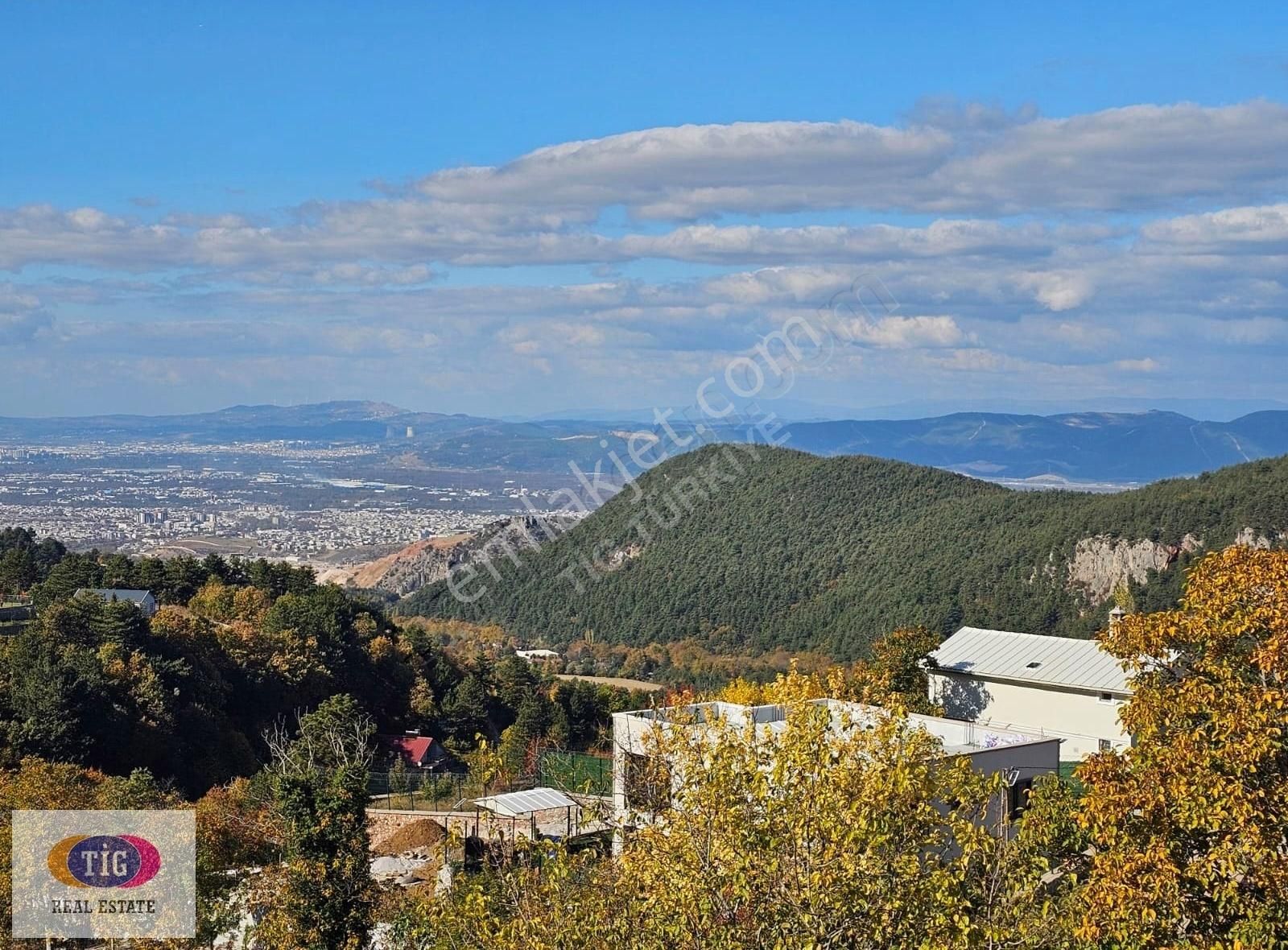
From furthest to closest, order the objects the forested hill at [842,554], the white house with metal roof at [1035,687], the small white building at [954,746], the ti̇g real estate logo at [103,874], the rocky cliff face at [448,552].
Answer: the rocky cliff face at [448,552]
the forested hill at [842,554]
the white house with metal roof at [1035,687]
the small white building at [954,746]
the ti̇g real estate logo at [103,874]

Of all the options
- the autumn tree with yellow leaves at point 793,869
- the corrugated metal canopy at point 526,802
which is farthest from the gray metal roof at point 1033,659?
the autumn tree with yellow leaves at point 793,869

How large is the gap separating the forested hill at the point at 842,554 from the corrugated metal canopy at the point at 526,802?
3893 centimetres

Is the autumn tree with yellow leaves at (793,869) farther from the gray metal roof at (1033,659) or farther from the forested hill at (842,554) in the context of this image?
the forested hill at (842,554)

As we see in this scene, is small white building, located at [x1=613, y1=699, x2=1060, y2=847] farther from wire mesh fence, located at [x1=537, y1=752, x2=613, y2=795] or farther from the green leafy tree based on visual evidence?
the green leafy tree

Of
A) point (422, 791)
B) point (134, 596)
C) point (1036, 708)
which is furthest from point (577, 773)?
point (134, 596)

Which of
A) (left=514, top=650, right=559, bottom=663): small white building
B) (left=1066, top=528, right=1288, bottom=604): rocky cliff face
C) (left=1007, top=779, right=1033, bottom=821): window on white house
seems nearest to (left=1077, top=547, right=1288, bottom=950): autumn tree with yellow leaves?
(left=1007, top=779, right=1033, bottom=821): window on white house

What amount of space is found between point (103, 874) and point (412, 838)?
9.10m

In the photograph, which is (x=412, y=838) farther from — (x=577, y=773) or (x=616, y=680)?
(x=616, y=680)

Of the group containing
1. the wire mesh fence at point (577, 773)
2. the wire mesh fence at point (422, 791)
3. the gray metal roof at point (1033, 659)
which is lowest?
the wire mesh fence at point (422, 791)

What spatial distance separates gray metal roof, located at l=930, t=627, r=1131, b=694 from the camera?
23562mm

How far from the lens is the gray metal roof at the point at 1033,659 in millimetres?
23562

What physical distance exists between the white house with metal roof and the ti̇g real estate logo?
1520cm

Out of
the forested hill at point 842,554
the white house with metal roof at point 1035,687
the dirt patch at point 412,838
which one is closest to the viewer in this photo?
the dirt patch at point 412,838

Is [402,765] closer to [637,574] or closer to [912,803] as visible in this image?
[912,803]
